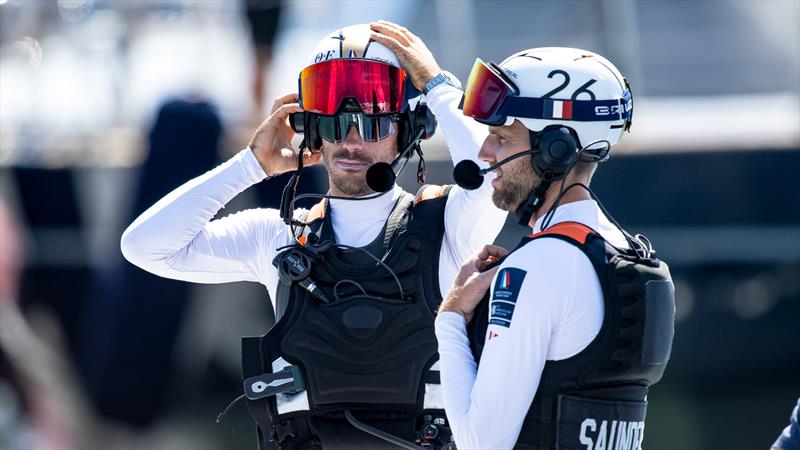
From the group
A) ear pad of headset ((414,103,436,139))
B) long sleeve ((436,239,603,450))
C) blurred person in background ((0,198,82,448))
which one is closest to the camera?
long sleeve ((436,239,603,450))

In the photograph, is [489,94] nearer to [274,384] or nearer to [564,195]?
[564,195]

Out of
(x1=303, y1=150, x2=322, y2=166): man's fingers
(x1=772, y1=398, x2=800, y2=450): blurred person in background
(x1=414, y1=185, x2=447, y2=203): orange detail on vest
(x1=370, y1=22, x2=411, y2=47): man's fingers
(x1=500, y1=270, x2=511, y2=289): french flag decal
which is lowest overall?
(x1=772, y1=398, x2=800, y2=450): blurred person in background

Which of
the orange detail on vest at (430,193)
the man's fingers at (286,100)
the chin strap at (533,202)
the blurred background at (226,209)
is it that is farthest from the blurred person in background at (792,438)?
the blurred background at (226,209)

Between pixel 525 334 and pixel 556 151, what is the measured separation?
0.42m

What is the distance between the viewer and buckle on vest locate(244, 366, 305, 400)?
11.8 ft

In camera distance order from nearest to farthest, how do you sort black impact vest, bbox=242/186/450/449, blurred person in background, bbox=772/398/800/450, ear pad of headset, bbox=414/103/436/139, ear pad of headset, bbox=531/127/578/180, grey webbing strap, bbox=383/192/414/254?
1. ear pad of headset, bbox=531/127/578/180
2. blurred person in background, bbox=772/398/800/450
3. black impact vest, bbox=242/186/450/449
4. grey webbing strap, bbox=383/192/414/254
5. ear pad of headset, bbox=414/103/436/139

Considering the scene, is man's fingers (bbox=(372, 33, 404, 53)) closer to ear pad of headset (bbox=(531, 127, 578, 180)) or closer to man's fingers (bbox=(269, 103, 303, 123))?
man's fingers (bbox=(269, 103, 303, 123))

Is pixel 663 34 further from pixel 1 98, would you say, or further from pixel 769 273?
pixel 1 98

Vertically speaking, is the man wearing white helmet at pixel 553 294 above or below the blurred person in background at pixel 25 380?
above

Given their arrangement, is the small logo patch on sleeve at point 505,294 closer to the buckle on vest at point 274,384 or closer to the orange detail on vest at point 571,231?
the orange detail on vest at point 571,231

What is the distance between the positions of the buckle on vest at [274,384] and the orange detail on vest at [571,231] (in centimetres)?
102

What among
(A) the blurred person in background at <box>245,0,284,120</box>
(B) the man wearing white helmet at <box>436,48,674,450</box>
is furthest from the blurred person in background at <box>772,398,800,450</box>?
(A) the blurred person in background at <box>245,0,284,120</box>

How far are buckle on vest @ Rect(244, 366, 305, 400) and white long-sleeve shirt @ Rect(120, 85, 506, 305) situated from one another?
29 cm

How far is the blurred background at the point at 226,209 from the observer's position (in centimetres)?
614
